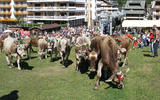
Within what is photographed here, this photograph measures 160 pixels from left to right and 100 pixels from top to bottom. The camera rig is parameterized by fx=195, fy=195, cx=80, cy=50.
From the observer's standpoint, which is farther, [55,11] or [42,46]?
[55,11]

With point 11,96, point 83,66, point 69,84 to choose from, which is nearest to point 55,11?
point 83,66

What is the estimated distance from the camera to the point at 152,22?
49.0 metres

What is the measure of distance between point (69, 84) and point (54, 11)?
175ft

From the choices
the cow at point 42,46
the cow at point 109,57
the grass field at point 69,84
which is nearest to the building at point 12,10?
the cow at point 42,46

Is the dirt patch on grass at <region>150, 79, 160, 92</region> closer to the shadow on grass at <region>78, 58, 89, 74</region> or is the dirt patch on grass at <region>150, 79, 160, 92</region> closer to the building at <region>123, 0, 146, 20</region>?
the shadow on grass at <region>78, 58, 89, 74</region>

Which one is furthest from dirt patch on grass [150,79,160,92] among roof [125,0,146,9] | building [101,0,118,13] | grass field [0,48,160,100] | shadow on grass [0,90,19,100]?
roof [125,0,146,9]

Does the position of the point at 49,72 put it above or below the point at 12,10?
below

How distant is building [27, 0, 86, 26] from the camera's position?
60950 millimetres

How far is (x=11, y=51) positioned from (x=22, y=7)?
61.5 metres

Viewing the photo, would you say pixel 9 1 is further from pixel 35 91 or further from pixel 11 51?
pixel 35 91

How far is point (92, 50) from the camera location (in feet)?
39.5

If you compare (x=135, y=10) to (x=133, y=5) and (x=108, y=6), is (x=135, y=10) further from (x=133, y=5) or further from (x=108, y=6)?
(x=108, y=6)

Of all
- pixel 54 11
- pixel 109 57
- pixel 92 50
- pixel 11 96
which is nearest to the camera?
pixel 11 96

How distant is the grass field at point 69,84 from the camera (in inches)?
394
